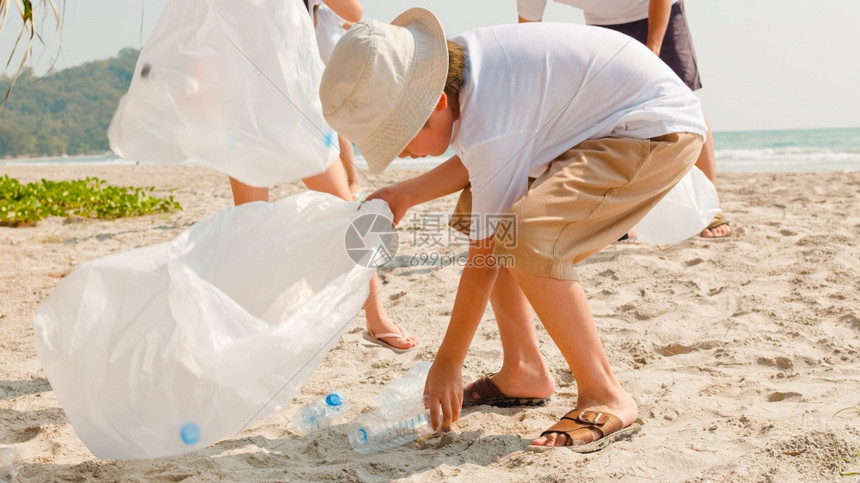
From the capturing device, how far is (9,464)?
1569 mm

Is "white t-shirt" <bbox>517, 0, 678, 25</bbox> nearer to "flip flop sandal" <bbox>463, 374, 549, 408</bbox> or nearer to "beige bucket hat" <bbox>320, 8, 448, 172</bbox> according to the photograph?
"beige bucket hat" <bbox>320, 8, 448, 172</bbox>

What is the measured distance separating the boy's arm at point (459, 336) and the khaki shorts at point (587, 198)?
0.13 metres

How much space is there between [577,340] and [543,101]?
55cm

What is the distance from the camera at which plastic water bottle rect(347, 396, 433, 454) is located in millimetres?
1740

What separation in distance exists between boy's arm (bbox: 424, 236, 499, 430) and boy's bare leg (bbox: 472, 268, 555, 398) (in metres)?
0.20

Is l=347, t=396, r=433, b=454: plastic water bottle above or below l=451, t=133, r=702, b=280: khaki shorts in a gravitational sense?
below

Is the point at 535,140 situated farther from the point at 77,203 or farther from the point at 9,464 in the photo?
the point at 77,203

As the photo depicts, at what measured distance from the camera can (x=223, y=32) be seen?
222cm

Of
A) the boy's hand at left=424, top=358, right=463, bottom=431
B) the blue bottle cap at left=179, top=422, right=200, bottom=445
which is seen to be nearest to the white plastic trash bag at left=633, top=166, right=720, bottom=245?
the boy's hand at left=424, top=358, right=463, bottom=431

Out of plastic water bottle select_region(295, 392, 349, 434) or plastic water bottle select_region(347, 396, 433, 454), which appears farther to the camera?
plastic water bottle select_region(295, 392, 349, 434)

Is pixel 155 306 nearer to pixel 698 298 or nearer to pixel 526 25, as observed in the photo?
pixel 526 25

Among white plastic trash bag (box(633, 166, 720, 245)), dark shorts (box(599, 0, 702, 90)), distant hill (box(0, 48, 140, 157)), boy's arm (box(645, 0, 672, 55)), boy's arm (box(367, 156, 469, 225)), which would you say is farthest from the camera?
distant hill (box(0, 48, 140, 157))

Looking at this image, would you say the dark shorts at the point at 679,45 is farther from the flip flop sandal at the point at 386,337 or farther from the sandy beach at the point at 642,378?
the flip flop sandal at the point at 386,337

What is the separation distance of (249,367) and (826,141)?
24.9 meters
